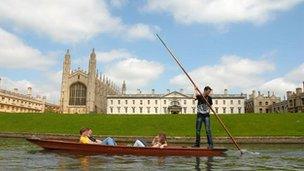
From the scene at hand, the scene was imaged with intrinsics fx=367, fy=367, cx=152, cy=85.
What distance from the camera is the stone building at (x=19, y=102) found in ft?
394

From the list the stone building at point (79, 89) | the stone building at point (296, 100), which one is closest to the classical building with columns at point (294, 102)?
the stone building at point (296, 100)

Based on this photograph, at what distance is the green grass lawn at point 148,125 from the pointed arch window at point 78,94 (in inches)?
2098

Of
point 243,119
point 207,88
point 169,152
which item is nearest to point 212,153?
point 169,152

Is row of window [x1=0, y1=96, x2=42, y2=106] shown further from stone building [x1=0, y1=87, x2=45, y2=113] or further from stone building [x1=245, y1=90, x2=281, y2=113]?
stone building [x1=245, y1=90, x2=281, y2=113]

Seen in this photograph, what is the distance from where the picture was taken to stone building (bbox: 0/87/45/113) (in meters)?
Answer: 120

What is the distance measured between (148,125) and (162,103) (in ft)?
292

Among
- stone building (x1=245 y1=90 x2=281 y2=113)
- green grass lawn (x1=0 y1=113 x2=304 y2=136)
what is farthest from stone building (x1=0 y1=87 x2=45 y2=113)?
stone building (x1=245 y1=90 x2=281 y2=113)

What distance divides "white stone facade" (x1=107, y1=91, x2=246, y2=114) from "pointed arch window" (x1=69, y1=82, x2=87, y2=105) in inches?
950

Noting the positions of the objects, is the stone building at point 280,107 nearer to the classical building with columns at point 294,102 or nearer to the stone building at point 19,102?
the classical building with columns at point 294,102

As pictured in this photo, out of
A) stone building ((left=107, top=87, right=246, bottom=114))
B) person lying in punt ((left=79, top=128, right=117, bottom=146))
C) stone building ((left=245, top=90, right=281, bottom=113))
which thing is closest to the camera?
person lying in punt ((left=79, top=128, right=117, bottom=146))

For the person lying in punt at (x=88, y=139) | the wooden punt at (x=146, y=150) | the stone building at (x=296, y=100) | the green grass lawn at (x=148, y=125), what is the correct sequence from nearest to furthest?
1. the wooden punt at (x=146, y=150)
2. the person lying in punt at (x=88, y=139)
3. the green grass lawn at (x=148, y=125)
4. the stone building at (x=296, y=100)

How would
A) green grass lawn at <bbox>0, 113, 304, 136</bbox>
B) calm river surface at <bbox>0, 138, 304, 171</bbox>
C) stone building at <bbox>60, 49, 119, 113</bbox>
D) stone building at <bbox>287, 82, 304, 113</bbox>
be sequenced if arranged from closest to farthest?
calm river surface at <bbox>0, 138, 304, 171</bbox> → green grass lawn at <bbox>0, 113, 304, 136</bbox> → stone building at <bbox>287, 82, 304, 113</bbox> → stone building at <bbox>60, 49, 119, 113</bbox>

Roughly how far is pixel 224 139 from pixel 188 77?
65.1 ft

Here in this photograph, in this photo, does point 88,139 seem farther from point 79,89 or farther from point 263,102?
point 263,102
